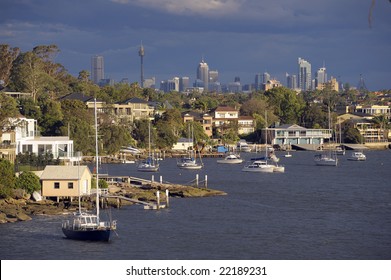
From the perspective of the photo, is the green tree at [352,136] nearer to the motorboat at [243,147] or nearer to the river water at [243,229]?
the motorboat at [243,147]

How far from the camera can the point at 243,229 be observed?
34344mm

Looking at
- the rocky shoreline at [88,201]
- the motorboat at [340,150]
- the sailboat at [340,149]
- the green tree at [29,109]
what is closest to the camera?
the rocky shoreline at [88,201]

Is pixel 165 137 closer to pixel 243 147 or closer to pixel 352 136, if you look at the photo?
pixel 243 147

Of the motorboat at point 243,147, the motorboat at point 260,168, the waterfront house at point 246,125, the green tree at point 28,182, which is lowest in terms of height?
the motorboat at point 260,168

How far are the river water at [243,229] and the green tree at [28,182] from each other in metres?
4.05

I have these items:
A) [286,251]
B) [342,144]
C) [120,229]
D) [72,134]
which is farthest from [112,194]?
[342,144]

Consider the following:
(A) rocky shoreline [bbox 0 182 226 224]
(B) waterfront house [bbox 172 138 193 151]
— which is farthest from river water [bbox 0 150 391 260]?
(B) waterfront house [bbox 172 138 193 151]

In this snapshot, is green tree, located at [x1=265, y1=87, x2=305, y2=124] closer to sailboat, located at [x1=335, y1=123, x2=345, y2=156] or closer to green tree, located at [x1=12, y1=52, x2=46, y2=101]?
sailboat, located at [x1=335, y1=123, x2=345, y2=156]

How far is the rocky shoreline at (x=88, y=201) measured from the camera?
118ft

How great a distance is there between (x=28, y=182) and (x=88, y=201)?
286cm

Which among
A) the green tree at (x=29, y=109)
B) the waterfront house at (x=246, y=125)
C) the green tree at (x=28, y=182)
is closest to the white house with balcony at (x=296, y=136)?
the waterfront house at (x=246, y=125)

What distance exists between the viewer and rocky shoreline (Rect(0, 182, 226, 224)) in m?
36.0

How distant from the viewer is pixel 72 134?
70.2 meters

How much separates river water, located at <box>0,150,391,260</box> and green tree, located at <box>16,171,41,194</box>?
4.05 metres
